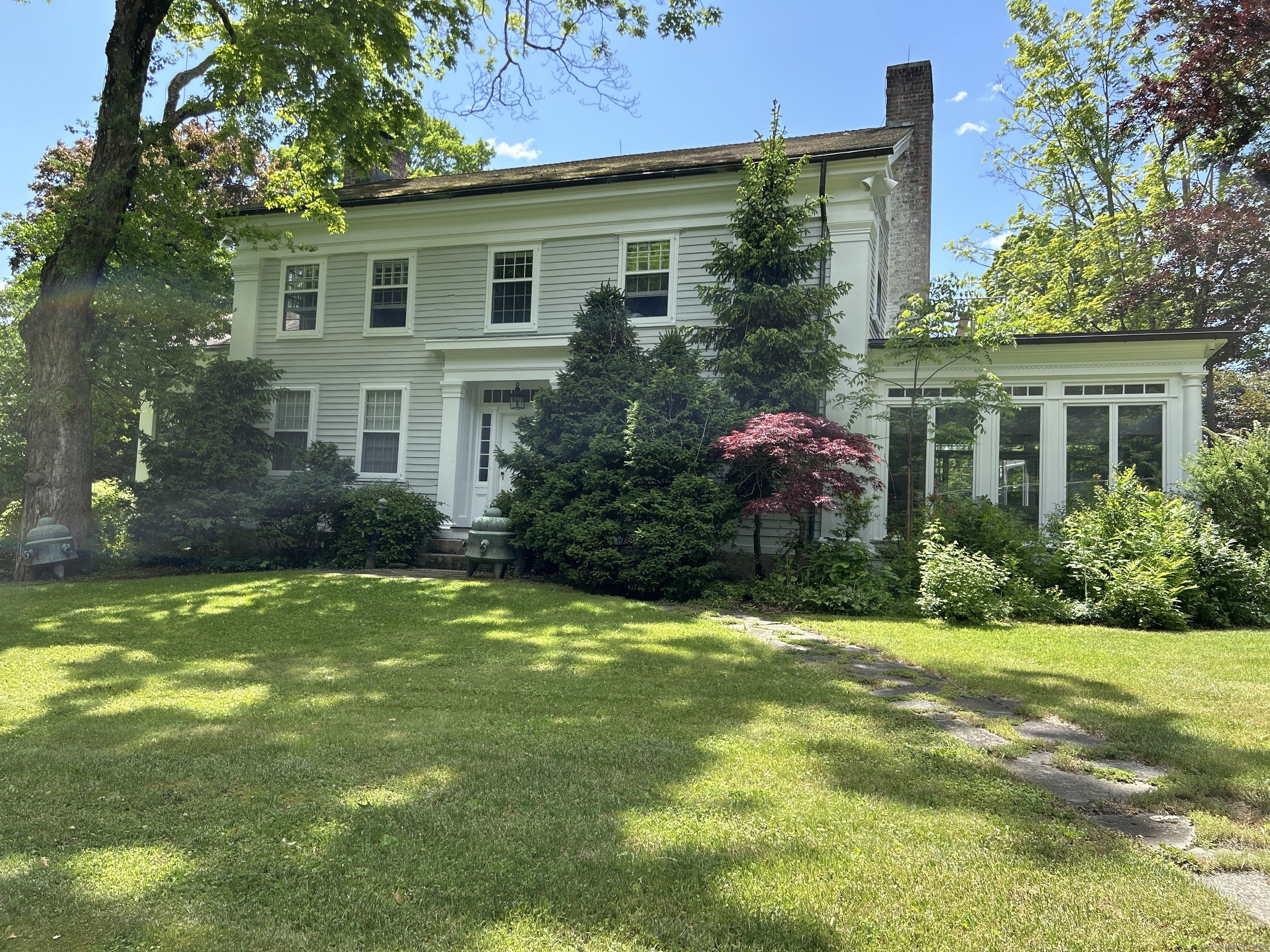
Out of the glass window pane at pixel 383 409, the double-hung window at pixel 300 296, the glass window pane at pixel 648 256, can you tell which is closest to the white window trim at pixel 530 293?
the glass window pane at pixel 648 256

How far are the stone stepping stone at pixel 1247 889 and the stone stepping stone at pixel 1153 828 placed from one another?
10.0 inches

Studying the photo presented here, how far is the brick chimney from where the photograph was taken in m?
15.9

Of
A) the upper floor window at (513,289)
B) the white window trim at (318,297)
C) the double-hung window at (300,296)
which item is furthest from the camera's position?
the double-hung window at (300,296)

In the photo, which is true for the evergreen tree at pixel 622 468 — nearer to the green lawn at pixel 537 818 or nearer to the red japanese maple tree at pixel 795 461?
the red japanese maple tree at pixel 795 461

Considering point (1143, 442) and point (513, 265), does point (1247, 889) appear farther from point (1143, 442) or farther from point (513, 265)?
point (513, 265)

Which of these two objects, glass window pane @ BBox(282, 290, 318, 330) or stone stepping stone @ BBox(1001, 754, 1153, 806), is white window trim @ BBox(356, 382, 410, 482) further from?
stone stepping stone @ BBox(1001, 754, 1153, 806)

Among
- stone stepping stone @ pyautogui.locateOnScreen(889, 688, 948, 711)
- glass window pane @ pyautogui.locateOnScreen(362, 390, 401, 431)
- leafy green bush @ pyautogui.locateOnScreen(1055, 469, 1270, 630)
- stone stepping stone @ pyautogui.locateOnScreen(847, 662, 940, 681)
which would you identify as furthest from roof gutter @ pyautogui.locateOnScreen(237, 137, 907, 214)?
Result: stone stepping stone @ pyautogui.locateOnScreen(889, 688, 948, 711)

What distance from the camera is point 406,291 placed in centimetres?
1545

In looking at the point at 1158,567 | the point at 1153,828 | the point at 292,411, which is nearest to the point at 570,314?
the point at 292,411

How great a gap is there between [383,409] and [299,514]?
328 centimetres

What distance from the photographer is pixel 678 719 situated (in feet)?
15.7

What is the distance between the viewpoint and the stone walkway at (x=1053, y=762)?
289cm

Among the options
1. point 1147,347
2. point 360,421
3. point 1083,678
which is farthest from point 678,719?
point 360,421

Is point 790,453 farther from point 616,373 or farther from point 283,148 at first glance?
point 283,148
